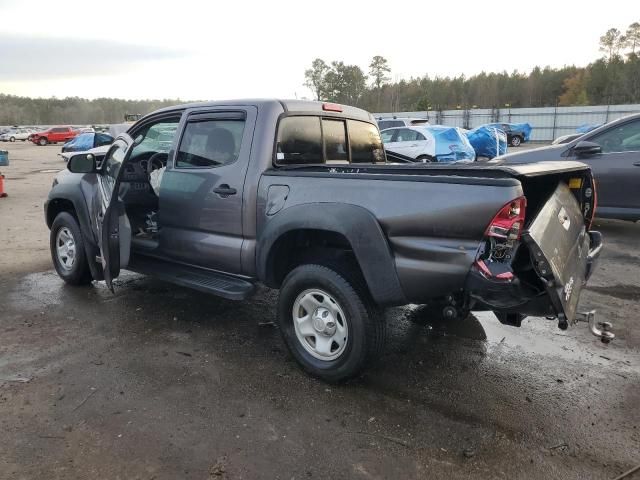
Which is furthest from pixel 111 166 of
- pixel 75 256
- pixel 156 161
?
pixel 75 256

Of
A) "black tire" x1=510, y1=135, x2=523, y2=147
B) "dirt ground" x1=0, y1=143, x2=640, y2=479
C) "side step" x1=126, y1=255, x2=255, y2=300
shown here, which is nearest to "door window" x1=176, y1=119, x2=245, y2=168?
"side step" x1=126, y1=255, x2=255, y2=300

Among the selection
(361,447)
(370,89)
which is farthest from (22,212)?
(370,89)

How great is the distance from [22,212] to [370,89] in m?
73.8

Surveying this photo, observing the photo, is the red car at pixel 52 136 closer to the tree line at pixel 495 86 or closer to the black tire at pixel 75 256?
the tree line at pixel 495 86

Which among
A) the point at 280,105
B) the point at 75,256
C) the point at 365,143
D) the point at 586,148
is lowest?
the point at 75,256

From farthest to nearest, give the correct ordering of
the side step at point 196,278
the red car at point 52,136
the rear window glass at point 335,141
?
the red car at point 52,136, the rear window glass at point 335,141, the side step at point 196,278

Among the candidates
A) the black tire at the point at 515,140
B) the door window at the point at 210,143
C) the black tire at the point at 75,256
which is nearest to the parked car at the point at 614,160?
the door window at the point at 210,143

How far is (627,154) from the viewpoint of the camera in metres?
7.01

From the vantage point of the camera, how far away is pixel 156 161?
17.6 feet

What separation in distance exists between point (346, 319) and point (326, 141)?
1.79 meters

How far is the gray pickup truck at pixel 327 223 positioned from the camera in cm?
271

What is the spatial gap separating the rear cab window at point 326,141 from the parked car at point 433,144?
30.6ft

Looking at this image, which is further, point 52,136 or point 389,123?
point 52,136

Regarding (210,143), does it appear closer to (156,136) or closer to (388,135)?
(156,136)
